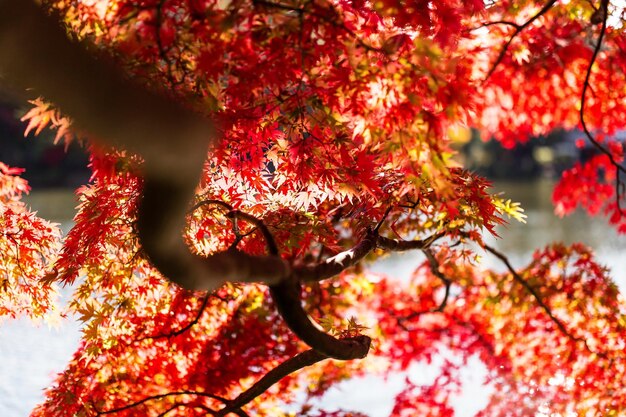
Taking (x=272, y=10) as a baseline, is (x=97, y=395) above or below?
below

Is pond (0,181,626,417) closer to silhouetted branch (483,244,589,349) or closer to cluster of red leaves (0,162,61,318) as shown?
cluster of red leaves (0,162,61,318)

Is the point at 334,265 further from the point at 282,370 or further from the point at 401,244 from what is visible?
the point at 401,244

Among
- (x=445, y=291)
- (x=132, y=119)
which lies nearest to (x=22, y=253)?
(x=132, y=119)

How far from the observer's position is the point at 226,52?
196 centimetres

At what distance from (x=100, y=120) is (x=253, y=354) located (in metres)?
2.60

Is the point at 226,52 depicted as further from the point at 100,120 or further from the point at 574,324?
the point at 574,324

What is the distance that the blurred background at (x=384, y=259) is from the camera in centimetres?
625

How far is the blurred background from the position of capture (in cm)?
625

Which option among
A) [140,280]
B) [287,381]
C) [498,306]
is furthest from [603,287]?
[140,280]

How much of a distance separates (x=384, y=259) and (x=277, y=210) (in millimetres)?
9240

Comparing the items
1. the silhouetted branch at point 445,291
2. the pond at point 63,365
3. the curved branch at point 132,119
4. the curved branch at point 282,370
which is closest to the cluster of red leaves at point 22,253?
the pond at point 63,365

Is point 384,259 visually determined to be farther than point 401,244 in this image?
Yes

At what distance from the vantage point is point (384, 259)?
12.0m

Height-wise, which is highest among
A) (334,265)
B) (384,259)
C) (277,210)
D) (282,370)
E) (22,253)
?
(384,259)
